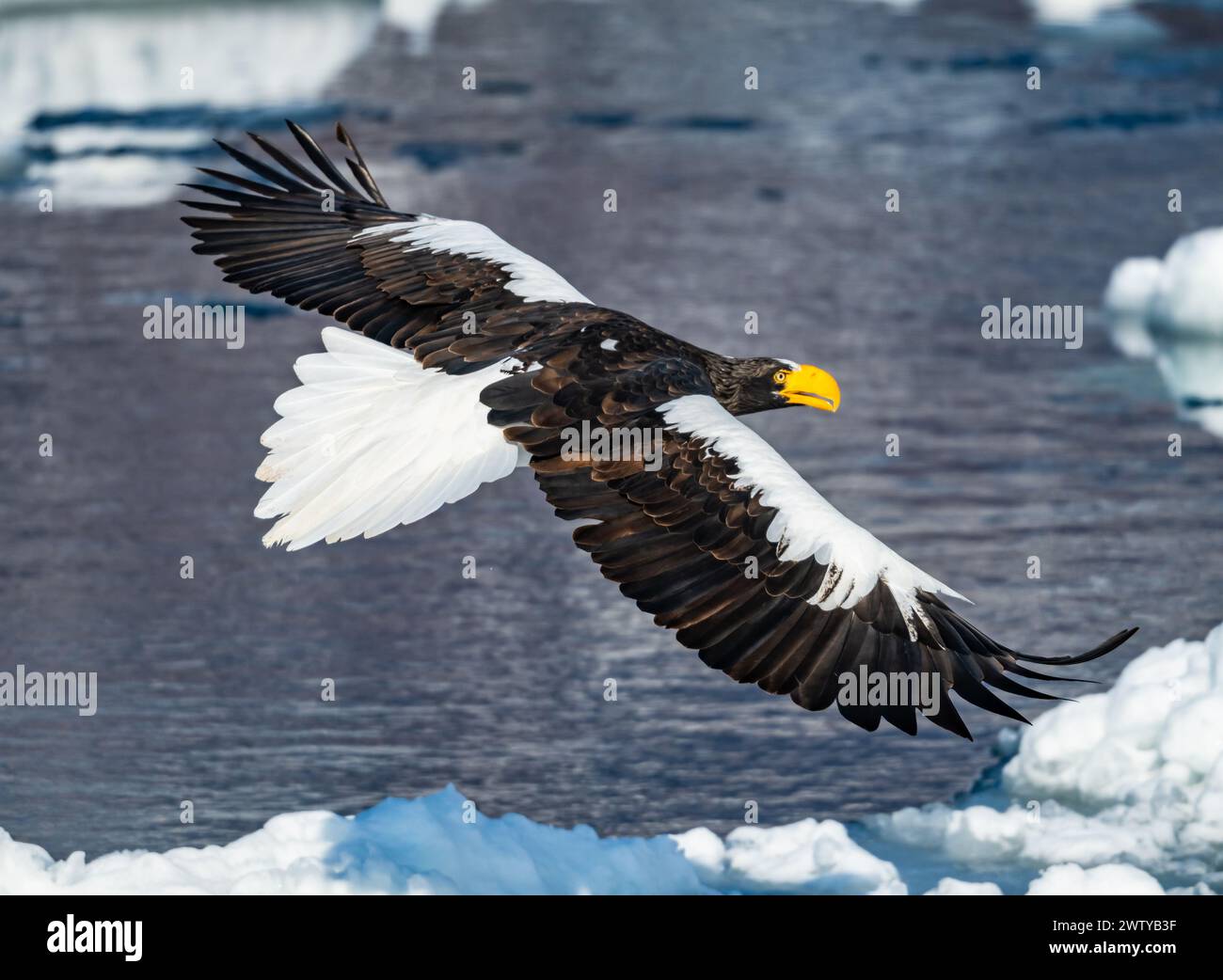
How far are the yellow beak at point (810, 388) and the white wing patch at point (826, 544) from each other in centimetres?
114

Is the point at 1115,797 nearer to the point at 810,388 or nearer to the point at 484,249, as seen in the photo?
the point at 810,388

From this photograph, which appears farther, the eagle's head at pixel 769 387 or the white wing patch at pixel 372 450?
the eagle's head at pixel 769 387

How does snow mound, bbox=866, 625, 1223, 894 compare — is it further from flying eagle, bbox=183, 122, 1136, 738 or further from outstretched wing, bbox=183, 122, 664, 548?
outstretched wing, bbox=183, 122, 664, 548

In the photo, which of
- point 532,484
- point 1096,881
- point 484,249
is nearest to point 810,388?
point 484,249

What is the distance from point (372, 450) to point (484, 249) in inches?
43.8

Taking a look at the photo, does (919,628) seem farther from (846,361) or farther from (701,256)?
(701,256)

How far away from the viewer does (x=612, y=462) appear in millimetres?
5293

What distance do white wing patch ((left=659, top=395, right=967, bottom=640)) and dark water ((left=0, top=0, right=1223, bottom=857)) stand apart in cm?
136

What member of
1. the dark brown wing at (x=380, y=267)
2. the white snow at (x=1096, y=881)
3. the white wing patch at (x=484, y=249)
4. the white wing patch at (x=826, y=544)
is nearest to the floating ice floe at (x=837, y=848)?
the white snow at (x=1096, y=881)

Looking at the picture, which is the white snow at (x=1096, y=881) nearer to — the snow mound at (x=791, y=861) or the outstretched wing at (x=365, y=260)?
the snow mound at (x=791, y=861)

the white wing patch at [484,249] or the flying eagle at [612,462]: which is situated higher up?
the white wing patch at [484,249]

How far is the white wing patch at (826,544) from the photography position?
506 cm

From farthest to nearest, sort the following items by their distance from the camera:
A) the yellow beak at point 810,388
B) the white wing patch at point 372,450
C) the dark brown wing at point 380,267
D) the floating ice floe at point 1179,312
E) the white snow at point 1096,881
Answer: the floating ice floe at point 1179,312 < the yellow beak at point 810,388 < the dark brown wing at point 380,267 < the white snow at point 1096,881 < the white wing patch at point 372,450

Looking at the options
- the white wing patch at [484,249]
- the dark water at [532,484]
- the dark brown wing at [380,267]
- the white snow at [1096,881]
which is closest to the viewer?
the white snow at [1096,881]
